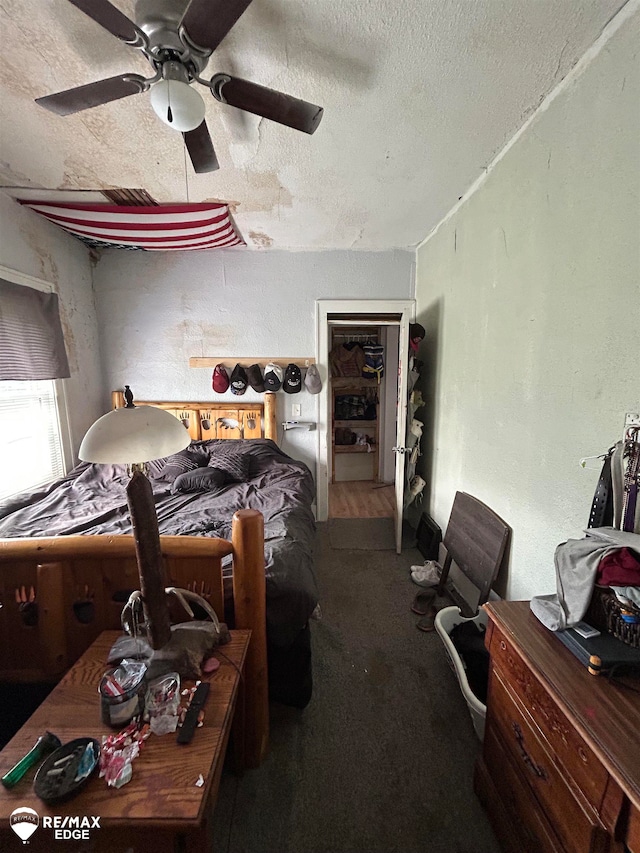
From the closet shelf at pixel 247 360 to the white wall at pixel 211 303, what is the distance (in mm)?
27

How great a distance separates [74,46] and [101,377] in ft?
7.88

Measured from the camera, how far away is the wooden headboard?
3080 mm

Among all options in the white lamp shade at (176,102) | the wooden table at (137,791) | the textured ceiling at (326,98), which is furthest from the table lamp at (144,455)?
the textured ceiling at (326,98)

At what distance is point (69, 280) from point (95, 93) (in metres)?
1.98

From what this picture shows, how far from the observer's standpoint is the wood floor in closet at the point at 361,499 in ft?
11.7

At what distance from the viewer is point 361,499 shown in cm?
401

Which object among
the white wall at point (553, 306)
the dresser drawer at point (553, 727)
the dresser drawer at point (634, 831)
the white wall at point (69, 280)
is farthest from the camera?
the white wall at point (69, 280)

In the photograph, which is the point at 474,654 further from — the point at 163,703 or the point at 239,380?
the point at 239,380

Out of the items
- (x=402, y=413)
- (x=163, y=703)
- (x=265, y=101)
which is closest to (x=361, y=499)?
(x=402, y=413)

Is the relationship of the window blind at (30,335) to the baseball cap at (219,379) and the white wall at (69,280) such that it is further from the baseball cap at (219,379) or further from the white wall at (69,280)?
the baseball cap at (219,379)

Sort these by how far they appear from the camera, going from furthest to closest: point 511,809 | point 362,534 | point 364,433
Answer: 1. point 364,433
2. point 362,534
3. point 511,809

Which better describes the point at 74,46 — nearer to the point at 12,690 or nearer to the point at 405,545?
the point at 12,690

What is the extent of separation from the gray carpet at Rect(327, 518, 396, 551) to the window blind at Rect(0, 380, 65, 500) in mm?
2331

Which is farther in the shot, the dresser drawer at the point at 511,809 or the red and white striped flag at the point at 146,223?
the red and white striped flag at the point at 146,223
